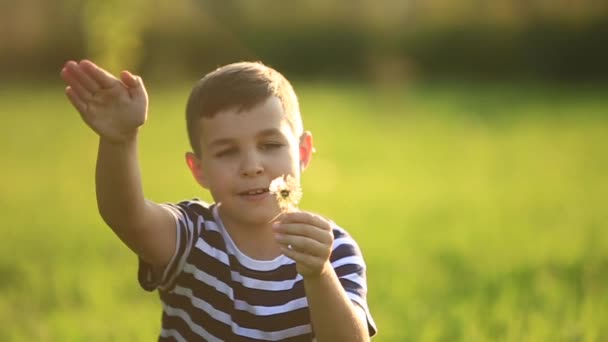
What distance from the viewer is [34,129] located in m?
14.2

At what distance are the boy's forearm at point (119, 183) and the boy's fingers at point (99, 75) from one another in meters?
0.16

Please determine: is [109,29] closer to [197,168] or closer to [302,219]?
[197,168]

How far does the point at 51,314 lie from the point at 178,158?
263 inches

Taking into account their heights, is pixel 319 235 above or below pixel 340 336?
above

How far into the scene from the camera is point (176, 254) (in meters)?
3.17

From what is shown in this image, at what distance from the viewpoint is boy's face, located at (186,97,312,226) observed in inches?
122

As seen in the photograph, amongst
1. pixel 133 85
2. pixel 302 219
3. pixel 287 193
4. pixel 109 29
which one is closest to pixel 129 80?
pixel 133 85

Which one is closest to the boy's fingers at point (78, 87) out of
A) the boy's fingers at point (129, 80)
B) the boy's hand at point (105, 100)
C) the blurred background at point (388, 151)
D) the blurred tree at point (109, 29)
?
the boy's hand at point (105, 100)

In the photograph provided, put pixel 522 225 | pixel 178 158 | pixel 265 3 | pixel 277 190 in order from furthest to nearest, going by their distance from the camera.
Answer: pixel 265 3 → pixel 178 158 → pixel 522 225 → pixel 277 190

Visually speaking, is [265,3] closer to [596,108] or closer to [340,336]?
[596,108]

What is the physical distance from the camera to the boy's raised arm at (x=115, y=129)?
2.94m

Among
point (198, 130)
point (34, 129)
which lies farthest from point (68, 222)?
point (34, 129)

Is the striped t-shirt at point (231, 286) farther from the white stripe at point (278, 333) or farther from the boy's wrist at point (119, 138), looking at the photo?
the boy's wrist at point (119, 138)

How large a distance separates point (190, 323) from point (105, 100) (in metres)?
0.75
